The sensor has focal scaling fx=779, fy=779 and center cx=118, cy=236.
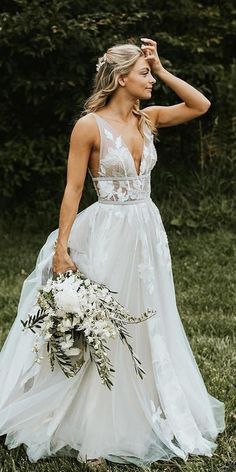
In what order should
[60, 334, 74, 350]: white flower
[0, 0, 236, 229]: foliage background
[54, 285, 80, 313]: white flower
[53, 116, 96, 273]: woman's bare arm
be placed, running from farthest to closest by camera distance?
[0, 0, 236, 229]: foliage background, [53, 116, 96, 273]: woman's bare arm, [60, 334, 74, 350]: white flower, [54, 285, 80, 313]: white flower

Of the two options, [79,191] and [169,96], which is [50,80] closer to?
[169,96]

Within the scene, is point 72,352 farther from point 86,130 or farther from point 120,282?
point 86,130

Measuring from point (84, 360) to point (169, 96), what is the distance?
5828mm

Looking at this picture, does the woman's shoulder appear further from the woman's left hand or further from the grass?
the grass

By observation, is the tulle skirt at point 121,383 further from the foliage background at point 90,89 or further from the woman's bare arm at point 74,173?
the foliage background at point 90,89

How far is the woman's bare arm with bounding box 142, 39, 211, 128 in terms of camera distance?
360cm

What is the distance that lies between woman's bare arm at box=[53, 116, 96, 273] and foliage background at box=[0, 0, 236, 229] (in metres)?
4.59

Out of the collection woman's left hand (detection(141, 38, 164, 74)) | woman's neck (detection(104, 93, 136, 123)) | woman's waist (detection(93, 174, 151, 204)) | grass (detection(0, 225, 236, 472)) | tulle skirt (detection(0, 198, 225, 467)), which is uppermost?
woman's left hand (detection(141, 38, 164, 74))

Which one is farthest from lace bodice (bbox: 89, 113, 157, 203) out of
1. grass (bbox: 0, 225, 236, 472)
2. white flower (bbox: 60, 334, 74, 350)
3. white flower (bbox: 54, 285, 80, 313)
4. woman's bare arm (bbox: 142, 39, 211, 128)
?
grass (bbox: 0, 225, 236, 472)

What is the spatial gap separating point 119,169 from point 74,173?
22cm

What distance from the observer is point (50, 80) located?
8477mm

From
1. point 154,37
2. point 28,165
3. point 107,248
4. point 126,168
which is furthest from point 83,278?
point 154,37

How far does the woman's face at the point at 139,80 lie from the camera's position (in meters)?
3.55

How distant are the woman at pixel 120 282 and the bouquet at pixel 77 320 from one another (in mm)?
212
